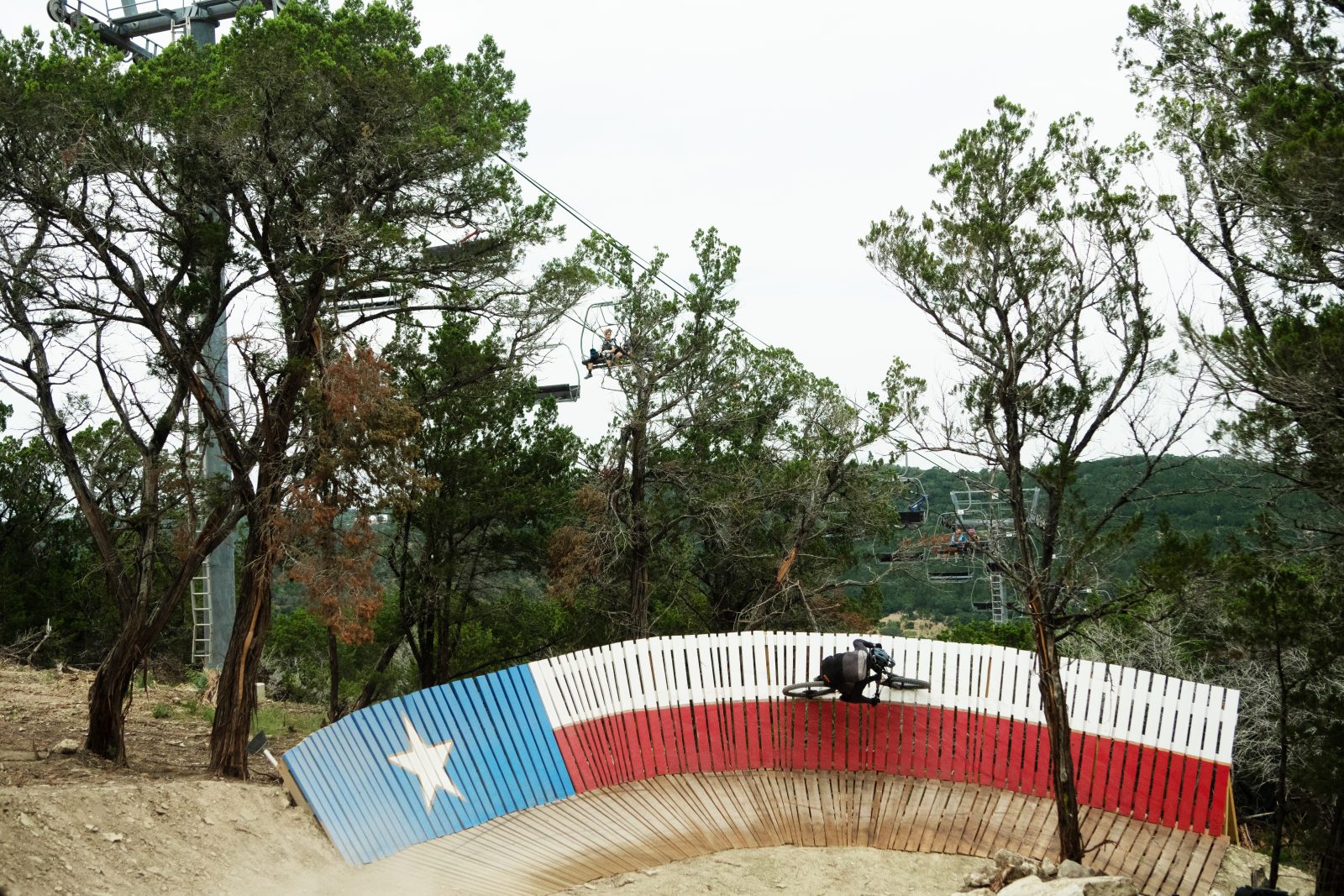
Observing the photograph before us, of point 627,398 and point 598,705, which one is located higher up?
point 627,398

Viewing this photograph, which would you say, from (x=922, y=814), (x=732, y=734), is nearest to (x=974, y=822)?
(x=922, y=814)

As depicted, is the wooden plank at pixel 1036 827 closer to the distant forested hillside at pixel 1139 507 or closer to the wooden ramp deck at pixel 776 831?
the wooden ramp deck at pixel 776 831

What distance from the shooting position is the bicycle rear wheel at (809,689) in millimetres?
11500

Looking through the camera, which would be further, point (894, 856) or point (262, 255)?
point (262, 255)

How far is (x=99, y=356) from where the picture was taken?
13188mm

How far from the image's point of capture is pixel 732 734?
11.7 m

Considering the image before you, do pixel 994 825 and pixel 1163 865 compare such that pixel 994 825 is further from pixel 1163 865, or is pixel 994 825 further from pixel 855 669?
pixel 855 669

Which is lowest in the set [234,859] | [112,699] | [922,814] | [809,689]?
[234,859]

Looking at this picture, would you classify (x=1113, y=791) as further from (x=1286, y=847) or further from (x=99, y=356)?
(x=99, y=356)

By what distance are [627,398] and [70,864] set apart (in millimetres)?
13357

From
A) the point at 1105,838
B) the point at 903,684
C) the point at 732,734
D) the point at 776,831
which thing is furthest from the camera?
the point at 732,734

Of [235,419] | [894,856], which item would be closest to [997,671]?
[894,856]

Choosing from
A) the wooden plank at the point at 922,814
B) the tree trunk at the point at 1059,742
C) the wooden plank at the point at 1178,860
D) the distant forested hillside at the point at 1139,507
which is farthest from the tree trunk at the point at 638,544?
the wooden plank at the point at 1178,860

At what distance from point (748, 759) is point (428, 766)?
3238mm
